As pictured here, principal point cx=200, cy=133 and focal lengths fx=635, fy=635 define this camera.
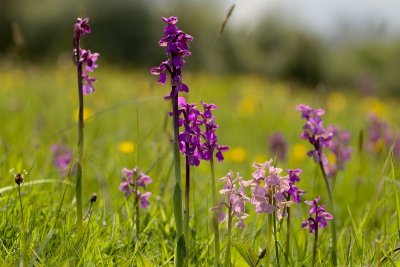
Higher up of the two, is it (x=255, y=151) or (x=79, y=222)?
(x=79, y=222)

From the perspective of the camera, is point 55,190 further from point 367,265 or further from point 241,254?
point 367,265

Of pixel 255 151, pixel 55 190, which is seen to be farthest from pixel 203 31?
pixel 55 190

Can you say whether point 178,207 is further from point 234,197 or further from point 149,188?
point 149,188

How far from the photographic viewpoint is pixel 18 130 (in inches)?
172

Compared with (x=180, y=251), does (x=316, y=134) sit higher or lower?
higher

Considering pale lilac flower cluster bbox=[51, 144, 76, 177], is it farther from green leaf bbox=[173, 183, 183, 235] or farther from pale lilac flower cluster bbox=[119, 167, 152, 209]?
green leaf bbox=[173, 183, 183, 235]

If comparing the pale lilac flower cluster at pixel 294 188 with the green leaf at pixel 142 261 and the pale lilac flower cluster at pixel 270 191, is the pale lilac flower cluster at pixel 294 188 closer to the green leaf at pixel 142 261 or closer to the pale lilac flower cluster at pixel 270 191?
the pale lilac flower cluster at pixel 270 191

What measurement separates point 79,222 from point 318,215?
710 mm

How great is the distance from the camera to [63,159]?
2.90 metres

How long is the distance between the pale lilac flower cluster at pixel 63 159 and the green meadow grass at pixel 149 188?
8 centimetres

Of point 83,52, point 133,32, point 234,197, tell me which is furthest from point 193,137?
point 133,32

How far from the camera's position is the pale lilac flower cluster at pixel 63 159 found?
2850 mm

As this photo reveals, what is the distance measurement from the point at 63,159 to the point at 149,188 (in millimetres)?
415

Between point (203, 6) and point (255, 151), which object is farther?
point (203, 6)
